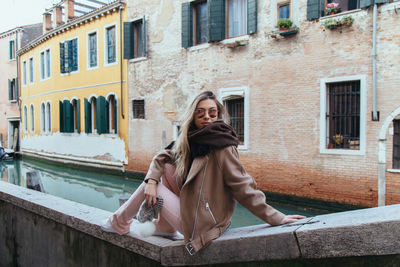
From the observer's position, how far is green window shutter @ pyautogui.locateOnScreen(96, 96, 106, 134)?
545 inches

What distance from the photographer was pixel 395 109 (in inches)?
266

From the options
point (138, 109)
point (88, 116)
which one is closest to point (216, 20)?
point (138, 109)

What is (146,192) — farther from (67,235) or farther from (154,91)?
(154,91)

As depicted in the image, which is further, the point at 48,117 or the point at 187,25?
the point at 48,117

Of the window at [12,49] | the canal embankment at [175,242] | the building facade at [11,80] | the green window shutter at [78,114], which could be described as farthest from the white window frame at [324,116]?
the window at [12,49]

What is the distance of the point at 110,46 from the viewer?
13961 mm

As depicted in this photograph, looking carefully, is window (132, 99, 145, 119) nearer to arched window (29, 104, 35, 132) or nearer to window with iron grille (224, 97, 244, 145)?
window with iron grille (224, 97, 244, 145)

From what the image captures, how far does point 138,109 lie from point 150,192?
11.2 meters

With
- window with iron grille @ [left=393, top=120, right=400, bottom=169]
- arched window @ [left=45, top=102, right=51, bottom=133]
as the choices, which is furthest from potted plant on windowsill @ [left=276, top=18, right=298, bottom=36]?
arched window @ [left=45, top=102, right=51, bottom=133]

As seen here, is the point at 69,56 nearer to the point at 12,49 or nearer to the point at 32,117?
the point at 32,117

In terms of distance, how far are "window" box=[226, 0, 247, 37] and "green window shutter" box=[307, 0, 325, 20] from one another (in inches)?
78.8

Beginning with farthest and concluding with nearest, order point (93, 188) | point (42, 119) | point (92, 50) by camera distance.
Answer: point (42, 119) → point (92, 50) → point (93, 188)

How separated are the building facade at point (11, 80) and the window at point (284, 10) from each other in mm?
19304

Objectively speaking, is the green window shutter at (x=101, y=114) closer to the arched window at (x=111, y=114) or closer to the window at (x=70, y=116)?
the arched window at (x=111, y=114)
